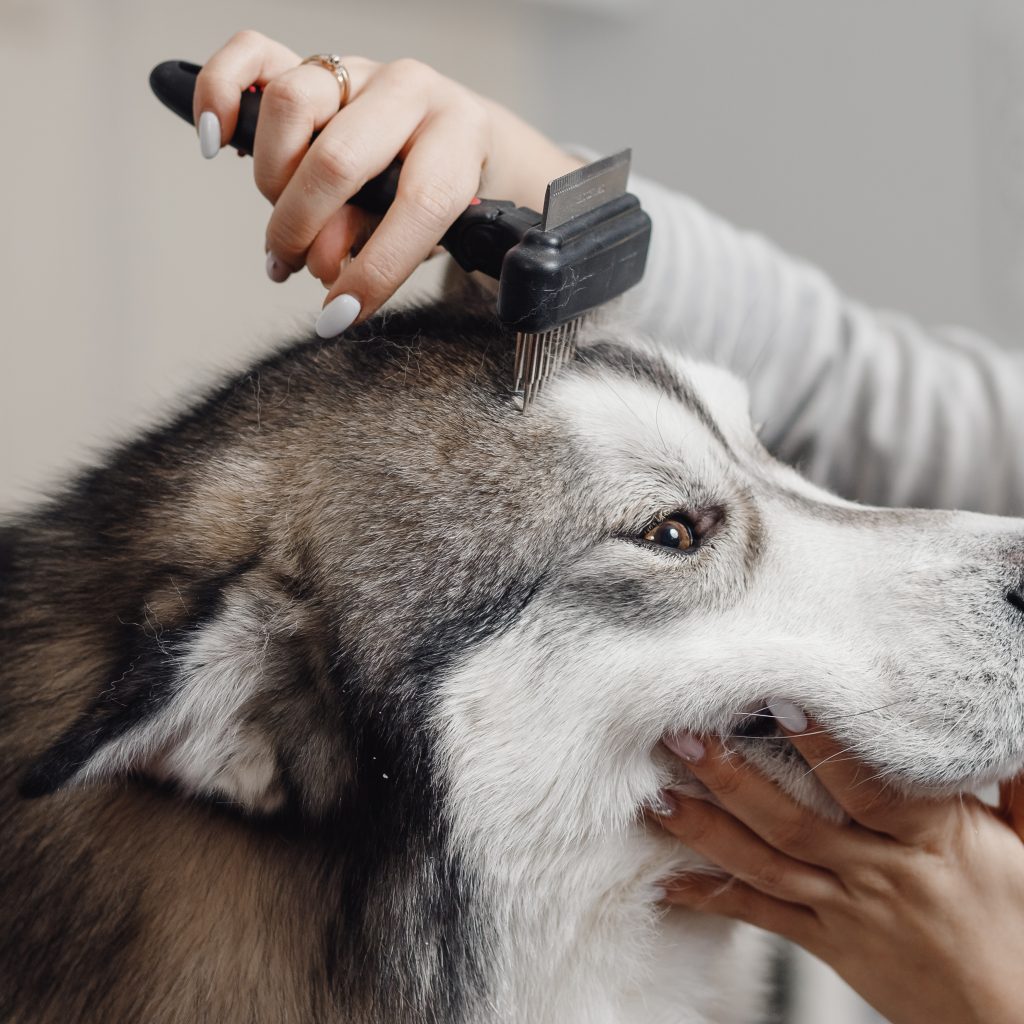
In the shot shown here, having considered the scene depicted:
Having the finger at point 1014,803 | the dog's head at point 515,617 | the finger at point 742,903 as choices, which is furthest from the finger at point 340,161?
the finger at point 1014,803

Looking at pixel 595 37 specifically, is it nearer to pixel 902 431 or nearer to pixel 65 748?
pixel 902 431

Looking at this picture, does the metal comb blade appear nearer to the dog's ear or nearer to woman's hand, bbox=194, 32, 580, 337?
woman's hand, bbox=194, 32, 580, 337

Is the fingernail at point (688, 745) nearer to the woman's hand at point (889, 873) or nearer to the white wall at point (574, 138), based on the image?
the woman's hand at point (889, 873)

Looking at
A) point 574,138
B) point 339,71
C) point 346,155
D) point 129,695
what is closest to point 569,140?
point 574,138

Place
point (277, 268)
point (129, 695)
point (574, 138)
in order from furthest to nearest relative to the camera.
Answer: point (574, 138) < point (277, 268) < point (129, 695)

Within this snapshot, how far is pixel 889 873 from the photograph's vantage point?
79 centimetres

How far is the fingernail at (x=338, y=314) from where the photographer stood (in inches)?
30.3

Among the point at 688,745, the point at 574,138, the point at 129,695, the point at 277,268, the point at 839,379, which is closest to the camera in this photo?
the point at 129,695

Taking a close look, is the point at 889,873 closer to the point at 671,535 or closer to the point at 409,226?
the point at 671,535

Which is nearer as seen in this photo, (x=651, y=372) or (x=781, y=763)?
(x=781, y=763)

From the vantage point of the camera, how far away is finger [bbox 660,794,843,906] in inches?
31.1

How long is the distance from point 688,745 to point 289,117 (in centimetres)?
57

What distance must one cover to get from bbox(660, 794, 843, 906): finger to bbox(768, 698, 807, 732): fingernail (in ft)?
0.33

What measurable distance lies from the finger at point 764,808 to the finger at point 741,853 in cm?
1
